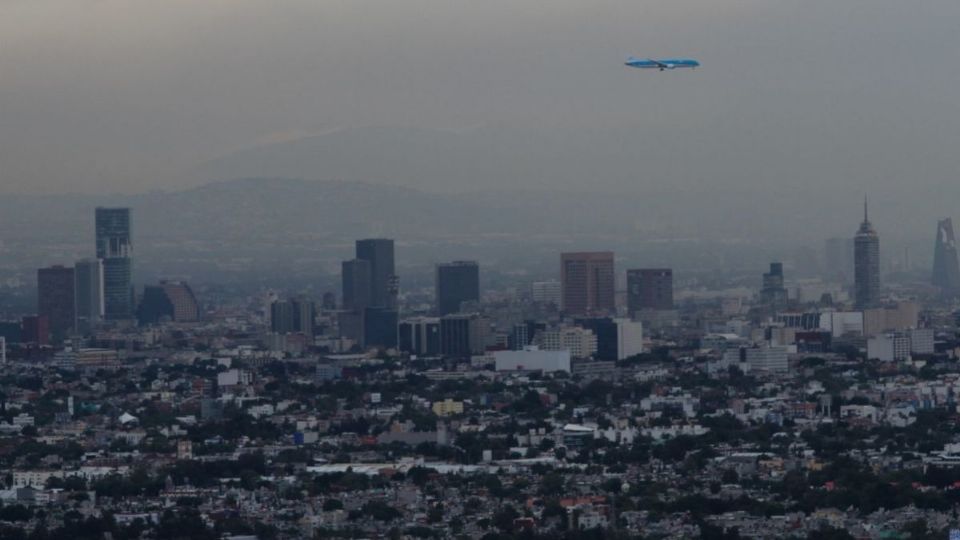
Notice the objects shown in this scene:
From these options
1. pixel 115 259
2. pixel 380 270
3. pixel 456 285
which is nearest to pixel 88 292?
pixel 115 259

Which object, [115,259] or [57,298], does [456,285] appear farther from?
[57,298]

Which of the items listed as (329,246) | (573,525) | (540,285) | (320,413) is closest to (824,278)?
(540,285)

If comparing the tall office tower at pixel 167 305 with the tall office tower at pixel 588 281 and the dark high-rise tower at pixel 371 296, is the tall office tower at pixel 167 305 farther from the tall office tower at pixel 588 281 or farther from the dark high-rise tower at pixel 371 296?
the tall office tower at pixel 588 281

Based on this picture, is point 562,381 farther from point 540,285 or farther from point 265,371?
point 540,285

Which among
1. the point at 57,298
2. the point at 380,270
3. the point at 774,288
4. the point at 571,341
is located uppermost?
the point at 380,270

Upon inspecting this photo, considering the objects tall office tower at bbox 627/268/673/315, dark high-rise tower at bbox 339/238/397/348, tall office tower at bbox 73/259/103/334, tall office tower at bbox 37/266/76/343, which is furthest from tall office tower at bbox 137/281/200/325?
tall office tower at bbox 627/268/673/315

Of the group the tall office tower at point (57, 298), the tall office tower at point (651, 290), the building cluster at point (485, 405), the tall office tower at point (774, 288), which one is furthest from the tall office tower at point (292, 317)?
the tall office tower at point (774, 288)
